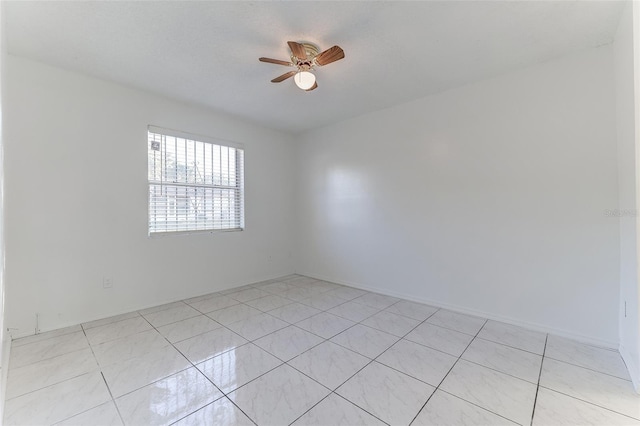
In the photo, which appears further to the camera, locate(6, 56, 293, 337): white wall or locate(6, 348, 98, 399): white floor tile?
locate(6, 56, 293, 337): white wall

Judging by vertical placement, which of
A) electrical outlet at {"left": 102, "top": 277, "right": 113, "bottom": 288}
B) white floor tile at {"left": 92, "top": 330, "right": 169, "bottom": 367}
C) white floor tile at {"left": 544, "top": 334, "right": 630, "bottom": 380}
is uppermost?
electrical outlet at {"left": 102, "top": 277, "right": 113, "bottom": 288}

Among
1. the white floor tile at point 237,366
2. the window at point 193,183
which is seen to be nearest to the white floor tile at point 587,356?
the white floor tile at point 237,366

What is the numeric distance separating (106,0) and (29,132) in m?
1.59

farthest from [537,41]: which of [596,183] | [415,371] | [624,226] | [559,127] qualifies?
[415,371]

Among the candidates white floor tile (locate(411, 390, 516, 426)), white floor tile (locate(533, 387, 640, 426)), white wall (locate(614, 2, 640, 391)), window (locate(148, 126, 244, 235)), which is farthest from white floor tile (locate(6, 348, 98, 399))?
white wall (locate(614, 2, 640, 391))

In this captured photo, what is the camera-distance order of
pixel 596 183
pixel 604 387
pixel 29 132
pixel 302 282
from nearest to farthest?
pixel 604 387
pixel 596 183
pixel 29 132
pixel 302 282

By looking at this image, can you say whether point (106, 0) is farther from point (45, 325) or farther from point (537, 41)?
point (537, 41)

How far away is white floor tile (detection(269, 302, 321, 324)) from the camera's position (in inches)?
112

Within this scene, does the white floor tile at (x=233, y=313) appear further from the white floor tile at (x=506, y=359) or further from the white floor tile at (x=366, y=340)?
the white floor tile at (x=506, y=359)

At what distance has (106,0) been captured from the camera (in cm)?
178

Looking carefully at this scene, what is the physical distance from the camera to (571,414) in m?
1.51

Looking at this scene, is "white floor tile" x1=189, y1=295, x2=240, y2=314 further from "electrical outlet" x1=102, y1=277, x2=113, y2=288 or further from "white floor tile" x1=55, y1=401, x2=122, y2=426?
"white floor tile" x1=55, y1=401, x2=122, y2=426

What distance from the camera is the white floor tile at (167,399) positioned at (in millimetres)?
1485

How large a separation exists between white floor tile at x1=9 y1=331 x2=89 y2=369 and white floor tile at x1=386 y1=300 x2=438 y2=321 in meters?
3.01
